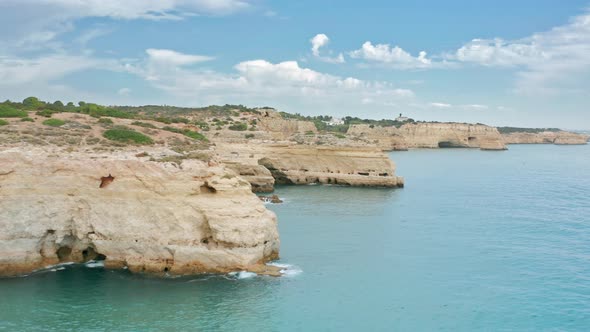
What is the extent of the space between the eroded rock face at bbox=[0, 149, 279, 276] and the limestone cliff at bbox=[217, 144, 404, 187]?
2789 centimetres

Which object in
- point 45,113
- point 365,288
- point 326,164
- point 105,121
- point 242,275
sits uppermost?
point 45,113

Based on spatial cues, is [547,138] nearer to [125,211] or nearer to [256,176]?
[256,176]

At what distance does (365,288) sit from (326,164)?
104 feet

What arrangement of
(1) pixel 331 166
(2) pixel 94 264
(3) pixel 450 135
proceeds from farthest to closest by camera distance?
(3) pixel 450 135 < (1) pixel 331 166 < (2) pixel 94 264

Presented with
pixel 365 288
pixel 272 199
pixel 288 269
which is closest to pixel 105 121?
pixel 288 269

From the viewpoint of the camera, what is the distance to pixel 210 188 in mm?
19531

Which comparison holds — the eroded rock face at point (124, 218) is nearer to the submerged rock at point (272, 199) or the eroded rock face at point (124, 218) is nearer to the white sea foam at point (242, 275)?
the white sea foam at point (242, 275)

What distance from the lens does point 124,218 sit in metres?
18.6

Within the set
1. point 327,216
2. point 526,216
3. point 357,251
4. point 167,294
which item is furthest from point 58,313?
point 526,216

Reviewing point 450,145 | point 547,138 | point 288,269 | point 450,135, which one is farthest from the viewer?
point 547,138

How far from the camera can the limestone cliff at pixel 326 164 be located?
4812 centimetres

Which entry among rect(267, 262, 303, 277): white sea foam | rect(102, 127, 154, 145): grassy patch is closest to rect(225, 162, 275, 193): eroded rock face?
rect(102, 127, 154, 145): grassy patch

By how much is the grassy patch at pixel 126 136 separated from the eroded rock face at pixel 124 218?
3.73 metres

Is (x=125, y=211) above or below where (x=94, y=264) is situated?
above
